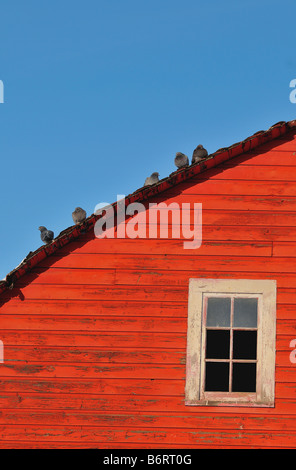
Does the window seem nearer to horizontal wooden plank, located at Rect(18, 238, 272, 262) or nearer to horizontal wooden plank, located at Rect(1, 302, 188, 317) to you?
horizontal wooden plank, located at Rect(1, 302, 188, 317)

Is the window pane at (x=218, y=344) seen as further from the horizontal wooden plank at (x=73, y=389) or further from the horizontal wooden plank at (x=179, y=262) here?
the horizontal wooden plank at (x=179, y=262)

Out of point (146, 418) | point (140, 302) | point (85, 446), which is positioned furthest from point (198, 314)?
point (85, 446)

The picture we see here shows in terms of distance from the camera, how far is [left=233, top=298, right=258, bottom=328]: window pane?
10180 millimetres

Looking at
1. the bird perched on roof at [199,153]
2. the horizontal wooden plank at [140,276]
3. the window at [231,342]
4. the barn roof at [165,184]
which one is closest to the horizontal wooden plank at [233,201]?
the barn roof at [165,184]

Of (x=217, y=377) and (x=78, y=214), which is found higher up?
(x=78, y=214)

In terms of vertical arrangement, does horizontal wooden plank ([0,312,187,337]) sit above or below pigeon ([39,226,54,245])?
below

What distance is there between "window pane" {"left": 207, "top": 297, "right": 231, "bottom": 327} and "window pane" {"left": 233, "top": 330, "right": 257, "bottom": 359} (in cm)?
20

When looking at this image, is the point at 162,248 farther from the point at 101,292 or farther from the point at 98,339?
the point at 98,339

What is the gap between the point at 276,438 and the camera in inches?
390

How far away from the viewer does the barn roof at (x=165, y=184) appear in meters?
10.2

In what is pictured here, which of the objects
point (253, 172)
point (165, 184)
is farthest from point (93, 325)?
point (253, 172)

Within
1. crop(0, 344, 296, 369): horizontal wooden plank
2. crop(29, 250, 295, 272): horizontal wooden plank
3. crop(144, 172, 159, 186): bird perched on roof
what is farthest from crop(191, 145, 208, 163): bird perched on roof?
crop(0, 344, 296, 369): horizontal wooden plank

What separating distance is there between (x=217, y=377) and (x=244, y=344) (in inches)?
20.3

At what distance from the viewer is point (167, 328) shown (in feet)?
33.5
